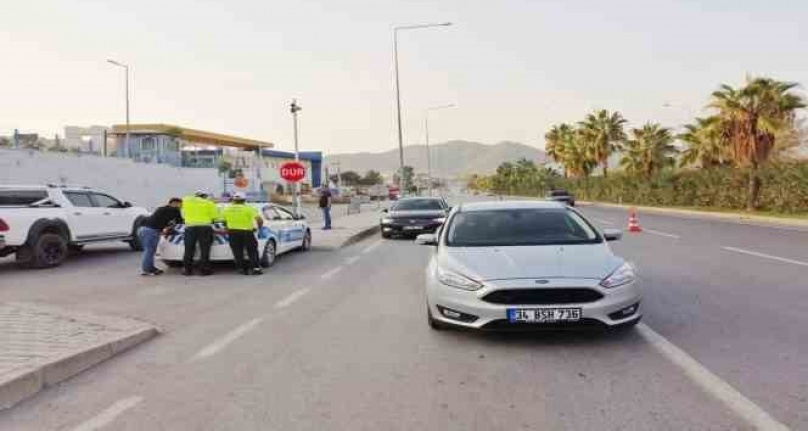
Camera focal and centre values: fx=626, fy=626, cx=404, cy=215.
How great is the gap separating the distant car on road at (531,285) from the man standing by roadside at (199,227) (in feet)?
19.1

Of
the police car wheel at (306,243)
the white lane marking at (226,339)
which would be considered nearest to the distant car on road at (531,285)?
the white lane marking at (226,339)

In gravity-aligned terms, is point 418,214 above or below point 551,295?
above

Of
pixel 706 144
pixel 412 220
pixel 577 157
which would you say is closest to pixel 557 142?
pixel 577 157

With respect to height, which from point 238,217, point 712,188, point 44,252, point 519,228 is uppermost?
point 712,188

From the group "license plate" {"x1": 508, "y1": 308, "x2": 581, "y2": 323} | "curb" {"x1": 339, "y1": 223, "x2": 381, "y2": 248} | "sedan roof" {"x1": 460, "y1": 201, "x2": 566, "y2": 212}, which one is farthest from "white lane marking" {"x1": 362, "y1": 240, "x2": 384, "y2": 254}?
"license plate" {"x1": 508, "y1": 308, "x2": 581, "y2": 323}

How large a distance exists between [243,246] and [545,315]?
23.7 feet

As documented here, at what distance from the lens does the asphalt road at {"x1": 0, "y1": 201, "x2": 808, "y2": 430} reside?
159 inches

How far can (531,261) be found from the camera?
236 inches

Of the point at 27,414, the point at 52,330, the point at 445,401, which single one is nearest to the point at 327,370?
the point at 445,401

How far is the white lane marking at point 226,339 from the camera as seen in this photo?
577 centimetres

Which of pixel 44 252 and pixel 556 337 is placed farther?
pixel 44 252

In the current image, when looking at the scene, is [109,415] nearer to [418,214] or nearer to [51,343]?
[51,343]

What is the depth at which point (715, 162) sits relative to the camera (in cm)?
4356

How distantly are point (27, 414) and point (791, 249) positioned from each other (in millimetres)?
14791
